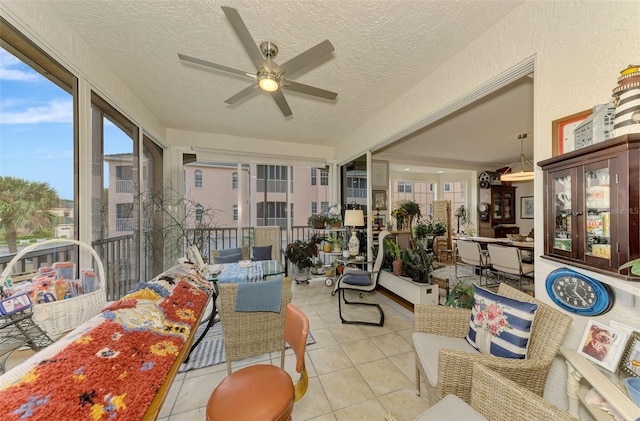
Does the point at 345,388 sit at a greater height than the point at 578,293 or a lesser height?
lesser

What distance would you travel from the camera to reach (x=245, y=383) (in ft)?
3.99

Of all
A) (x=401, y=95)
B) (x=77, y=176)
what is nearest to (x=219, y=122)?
(x=77, y=176)

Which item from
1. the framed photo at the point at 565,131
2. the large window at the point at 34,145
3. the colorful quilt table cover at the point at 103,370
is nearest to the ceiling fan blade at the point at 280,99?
the large window at the point at 34,145

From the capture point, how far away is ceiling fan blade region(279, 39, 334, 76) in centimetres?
151

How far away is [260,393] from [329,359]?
112 centimetres

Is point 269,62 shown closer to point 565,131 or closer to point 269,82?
point 269,82

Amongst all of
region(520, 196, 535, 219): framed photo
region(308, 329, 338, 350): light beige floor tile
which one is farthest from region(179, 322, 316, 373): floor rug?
region(520, 196, 535, 219): framed photo

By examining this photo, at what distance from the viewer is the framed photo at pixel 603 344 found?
101 centimetres

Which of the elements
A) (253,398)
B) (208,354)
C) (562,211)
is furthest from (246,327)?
(562,211)

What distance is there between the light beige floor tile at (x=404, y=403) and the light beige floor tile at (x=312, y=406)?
15.8 inches

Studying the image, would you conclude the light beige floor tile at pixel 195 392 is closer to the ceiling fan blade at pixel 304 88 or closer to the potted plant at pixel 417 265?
the potted plant at pixel 417 265

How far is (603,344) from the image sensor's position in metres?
1.07

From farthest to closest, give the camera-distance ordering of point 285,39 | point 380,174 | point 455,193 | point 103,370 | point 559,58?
point 455,193 < point 380,174 < point 285,39 < point 559,58 < point 103,370

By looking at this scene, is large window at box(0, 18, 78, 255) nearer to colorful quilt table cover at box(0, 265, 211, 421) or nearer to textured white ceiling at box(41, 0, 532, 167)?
textured white ceiling at box(41, 0, 532, 167)
